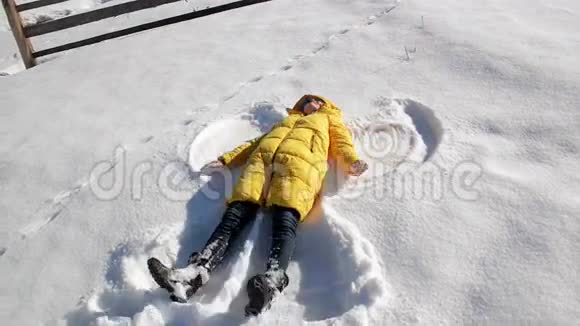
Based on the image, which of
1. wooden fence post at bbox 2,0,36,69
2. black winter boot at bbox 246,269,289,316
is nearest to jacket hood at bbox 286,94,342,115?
black winter boot at bbox 246,269,289,316

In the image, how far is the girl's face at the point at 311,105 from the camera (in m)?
4.54

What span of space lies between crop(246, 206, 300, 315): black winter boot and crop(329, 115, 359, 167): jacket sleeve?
74 cm

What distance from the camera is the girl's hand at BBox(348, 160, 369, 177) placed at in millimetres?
3887

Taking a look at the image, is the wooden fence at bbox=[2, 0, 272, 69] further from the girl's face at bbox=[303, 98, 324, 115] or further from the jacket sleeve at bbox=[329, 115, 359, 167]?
the jacket sleeve at bbox=[329, 115, 359, 167]

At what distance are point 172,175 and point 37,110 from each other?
90.6 inches

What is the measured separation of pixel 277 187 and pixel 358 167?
0.69 metres

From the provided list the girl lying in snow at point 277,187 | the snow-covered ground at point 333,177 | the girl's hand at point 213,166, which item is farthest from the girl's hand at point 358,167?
the girl's hand at point 213,166

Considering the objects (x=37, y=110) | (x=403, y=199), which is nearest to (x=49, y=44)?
(x=37, y=110)

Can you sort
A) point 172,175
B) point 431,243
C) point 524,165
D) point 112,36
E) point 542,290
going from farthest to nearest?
1. point 112,36
2. point 172,175
3. point 524,165
4. point 431,243
5. point 542,290

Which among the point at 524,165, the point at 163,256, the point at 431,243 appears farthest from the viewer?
the point at 524,165

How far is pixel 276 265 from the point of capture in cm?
320

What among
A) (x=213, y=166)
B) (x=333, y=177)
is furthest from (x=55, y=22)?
(x=333, y=177)

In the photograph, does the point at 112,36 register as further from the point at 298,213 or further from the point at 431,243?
the point at 431,243

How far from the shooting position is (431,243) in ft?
10.9
